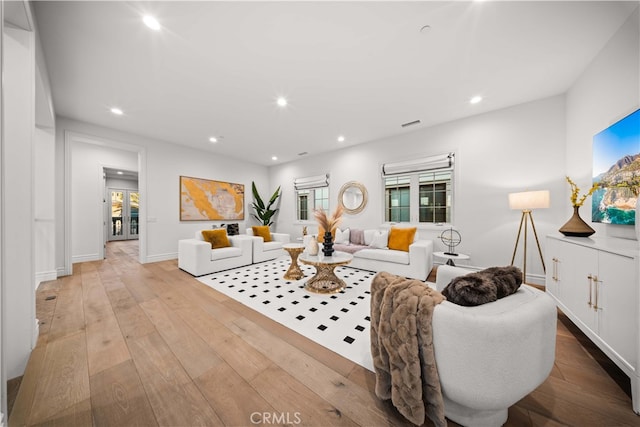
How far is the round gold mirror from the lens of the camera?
4.90 meters

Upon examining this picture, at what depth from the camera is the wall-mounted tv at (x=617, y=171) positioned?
1666 millimetres

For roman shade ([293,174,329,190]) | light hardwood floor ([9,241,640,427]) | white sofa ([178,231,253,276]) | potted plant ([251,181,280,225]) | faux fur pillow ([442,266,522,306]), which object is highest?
roman shade ([293,174,329,190])

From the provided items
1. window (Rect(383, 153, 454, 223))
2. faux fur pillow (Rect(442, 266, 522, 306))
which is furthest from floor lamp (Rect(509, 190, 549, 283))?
faux fur pillow (Rect(442, 266, 522, 306))

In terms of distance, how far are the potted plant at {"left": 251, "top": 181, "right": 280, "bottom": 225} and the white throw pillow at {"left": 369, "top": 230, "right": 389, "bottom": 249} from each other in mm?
3451

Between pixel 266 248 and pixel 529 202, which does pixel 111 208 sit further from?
pixel 529 202

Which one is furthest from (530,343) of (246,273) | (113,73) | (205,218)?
(205,218)

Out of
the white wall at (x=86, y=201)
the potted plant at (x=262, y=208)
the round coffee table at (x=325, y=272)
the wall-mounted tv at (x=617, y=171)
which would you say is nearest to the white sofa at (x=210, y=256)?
the round coffee table at (x=325, y=272)

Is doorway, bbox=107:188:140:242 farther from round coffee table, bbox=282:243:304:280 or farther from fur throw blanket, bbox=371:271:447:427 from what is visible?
fur throw blanket, bbox=371:271:447:427

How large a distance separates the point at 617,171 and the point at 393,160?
9.62 feet

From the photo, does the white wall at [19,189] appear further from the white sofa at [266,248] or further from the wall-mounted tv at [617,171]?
the wall-mounted tv at [617,171]

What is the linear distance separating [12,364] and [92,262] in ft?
13.6

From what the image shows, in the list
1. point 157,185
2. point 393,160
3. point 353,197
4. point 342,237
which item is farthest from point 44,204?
point 393,160

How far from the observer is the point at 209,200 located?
550 centimetres

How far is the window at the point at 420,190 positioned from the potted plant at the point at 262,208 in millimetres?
3426
